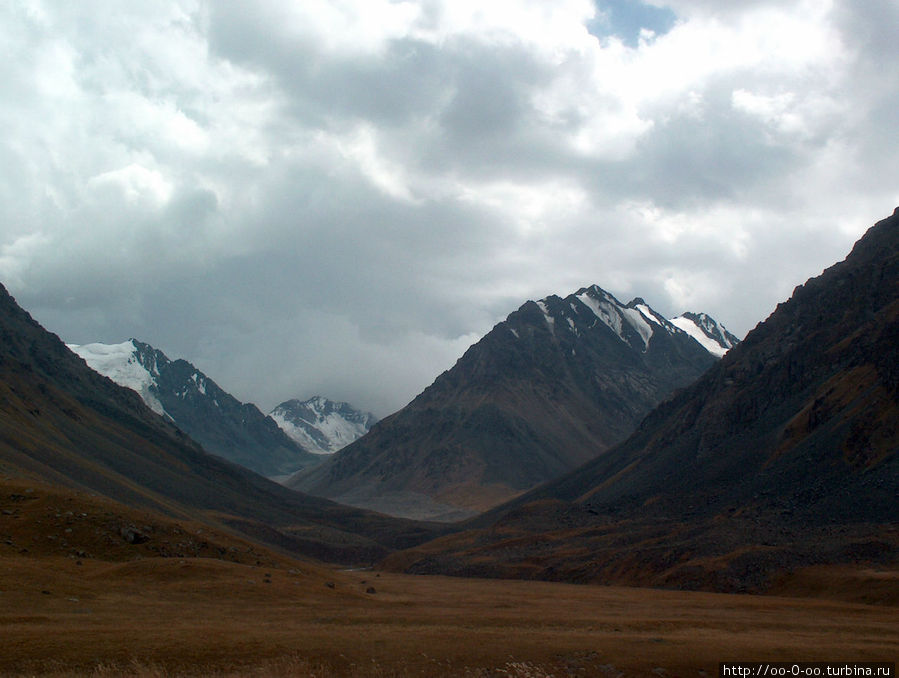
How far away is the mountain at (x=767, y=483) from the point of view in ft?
277

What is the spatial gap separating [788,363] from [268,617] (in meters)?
156

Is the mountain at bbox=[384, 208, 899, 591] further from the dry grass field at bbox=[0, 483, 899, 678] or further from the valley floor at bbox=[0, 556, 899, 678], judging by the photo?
the valley floor at bbox=[0, 556, 899, 678]

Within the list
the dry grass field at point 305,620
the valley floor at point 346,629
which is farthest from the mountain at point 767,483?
the valley floor at point 346,629

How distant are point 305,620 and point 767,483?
325 ft

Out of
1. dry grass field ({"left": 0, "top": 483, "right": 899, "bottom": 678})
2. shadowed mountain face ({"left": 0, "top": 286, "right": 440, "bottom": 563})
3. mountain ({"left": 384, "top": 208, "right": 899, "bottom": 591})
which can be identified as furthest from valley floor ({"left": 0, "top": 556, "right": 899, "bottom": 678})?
shadowed mountain face ({"left": 0, "top": 286, "right": 440, "bottom": 563})

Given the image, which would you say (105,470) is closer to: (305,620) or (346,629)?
(305,620)

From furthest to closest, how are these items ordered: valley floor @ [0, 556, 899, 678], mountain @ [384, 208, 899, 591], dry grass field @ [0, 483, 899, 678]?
mountain @ [384, 208, 899, 591]
dry grass field @ [0, 483, 899, 678]
valley floor @ [0, 556, 899, 678]

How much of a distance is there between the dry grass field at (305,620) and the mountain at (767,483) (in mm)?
13020

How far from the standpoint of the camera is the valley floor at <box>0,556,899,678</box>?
2916cm

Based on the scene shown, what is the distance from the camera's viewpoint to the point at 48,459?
425 feet

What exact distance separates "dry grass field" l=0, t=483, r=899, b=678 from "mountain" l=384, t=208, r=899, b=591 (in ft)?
42.7

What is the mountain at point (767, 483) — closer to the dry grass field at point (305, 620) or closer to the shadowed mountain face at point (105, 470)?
the dry grass field at point (305, 620)

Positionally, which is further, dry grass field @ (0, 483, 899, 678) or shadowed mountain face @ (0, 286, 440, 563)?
shadowed mountain face @ (0, 286, 440, 563)

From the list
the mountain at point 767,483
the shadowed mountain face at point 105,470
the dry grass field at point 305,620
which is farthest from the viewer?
the shadowed mountain face at point 105,470
